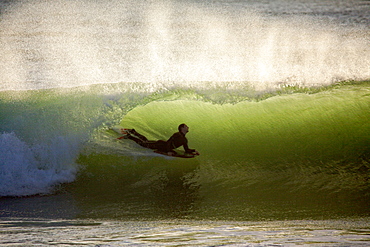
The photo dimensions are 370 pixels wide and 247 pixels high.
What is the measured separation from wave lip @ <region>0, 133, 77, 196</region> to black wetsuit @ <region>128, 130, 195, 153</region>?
2.15 ft

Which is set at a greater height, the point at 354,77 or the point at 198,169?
the point at 354,77

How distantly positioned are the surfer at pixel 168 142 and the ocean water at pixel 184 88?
77mm

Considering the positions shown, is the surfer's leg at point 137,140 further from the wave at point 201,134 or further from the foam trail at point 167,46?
the foam trail at point 167,46

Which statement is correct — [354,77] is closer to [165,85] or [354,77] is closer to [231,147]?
[231,147]

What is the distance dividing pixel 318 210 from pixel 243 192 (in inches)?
23.6

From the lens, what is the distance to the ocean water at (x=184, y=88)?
3.17m

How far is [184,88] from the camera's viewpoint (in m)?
3.41

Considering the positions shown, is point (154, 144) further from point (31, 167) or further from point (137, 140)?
point (31, 167)

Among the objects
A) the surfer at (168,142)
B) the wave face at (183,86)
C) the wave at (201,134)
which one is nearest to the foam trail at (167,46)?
the wave face at (183,86)

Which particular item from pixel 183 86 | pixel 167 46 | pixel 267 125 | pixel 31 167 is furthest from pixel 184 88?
pixel 31 167

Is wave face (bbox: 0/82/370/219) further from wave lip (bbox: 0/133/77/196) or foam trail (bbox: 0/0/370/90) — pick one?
foam trail (bbox: 0/0/370/90)

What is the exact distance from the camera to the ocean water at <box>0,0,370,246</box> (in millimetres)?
3170

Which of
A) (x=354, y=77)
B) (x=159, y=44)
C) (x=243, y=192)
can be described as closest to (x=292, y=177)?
(x=243, y=192)

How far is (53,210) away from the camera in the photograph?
8.57ft
